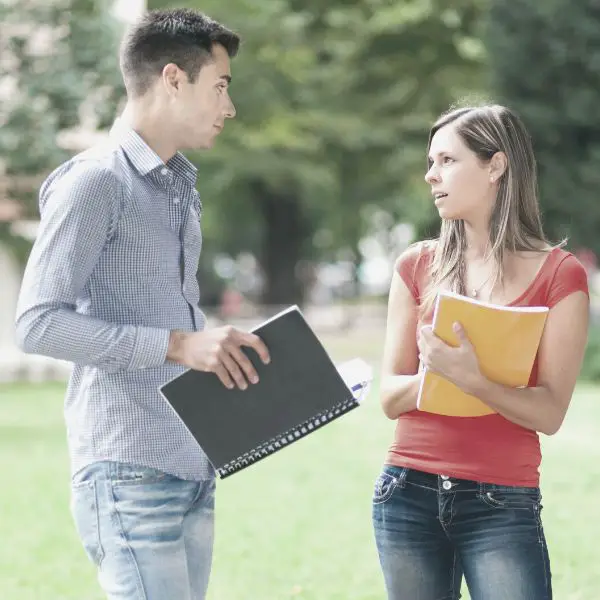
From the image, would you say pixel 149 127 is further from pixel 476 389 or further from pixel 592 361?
pixel 592 361

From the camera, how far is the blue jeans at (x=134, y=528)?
310 cm

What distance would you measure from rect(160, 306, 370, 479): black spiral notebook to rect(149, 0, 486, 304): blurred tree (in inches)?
861

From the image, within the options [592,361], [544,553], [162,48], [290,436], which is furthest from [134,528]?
[592,361]

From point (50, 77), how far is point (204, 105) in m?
15.7

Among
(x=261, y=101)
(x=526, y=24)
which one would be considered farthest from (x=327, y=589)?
(x=261, y=101)

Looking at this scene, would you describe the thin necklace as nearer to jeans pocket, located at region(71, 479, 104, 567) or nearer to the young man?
the young man

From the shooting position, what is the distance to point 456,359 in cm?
311

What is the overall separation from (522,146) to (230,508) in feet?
23.9

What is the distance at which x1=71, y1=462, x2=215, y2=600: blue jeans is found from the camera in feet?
10.2

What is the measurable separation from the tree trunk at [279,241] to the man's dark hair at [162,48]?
2750cm

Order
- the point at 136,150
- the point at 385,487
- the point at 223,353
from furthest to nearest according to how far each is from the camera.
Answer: the point at 385,487 < the point at 136,150 < the point at 223,353

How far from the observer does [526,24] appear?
70.2ft

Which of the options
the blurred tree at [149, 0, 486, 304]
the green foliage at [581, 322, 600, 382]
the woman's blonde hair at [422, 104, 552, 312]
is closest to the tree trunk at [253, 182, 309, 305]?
the blurred tree at [149, 0, 486, 304]

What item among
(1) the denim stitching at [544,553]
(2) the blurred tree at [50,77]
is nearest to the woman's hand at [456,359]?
(1) the denim stitching at [544,553]
